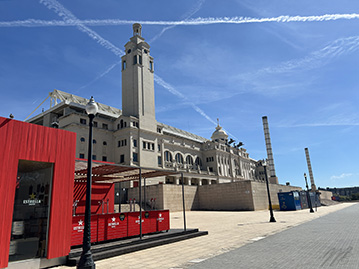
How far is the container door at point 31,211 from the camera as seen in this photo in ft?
25.0

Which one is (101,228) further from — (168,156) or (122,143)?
(168,156)

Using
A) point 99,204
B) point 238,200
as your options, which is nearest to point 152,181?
point 238,200

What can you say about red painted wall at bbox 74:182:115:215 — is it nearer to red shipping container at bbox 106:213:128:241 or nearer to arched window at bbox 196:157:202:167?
red shipping container at bbox 106:213:128:241

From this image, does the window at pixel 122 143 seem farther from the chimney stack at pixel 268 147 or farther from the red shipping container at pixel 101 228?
the chimney stack at pixel 268 147

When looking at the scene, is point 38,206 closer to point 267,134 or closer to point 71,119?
point 71,119

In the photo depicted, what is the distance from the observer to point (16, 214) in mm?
7617

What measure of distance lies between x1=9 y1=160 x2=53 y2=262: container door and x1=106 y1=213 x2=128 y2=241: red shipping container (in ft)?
10.4

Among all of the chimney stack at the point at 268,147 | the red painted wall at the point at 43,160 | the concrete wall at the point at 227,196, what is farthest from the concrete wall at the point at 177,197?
the chimney stack at the point at 268,147

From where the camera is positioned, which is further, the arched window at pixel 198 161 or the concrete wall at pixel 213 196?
the arched window at pixel 198 161

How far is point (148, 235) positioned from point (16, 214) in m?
7.09

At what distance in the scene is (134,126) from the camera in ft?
165

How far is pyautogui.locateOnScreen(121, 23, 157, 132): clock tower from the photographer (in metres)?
53.0

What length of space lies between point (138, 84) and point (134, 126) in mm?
9570

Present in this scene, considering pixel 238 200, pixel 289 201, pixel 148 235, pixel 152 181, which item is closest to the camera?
pixel 148 235
